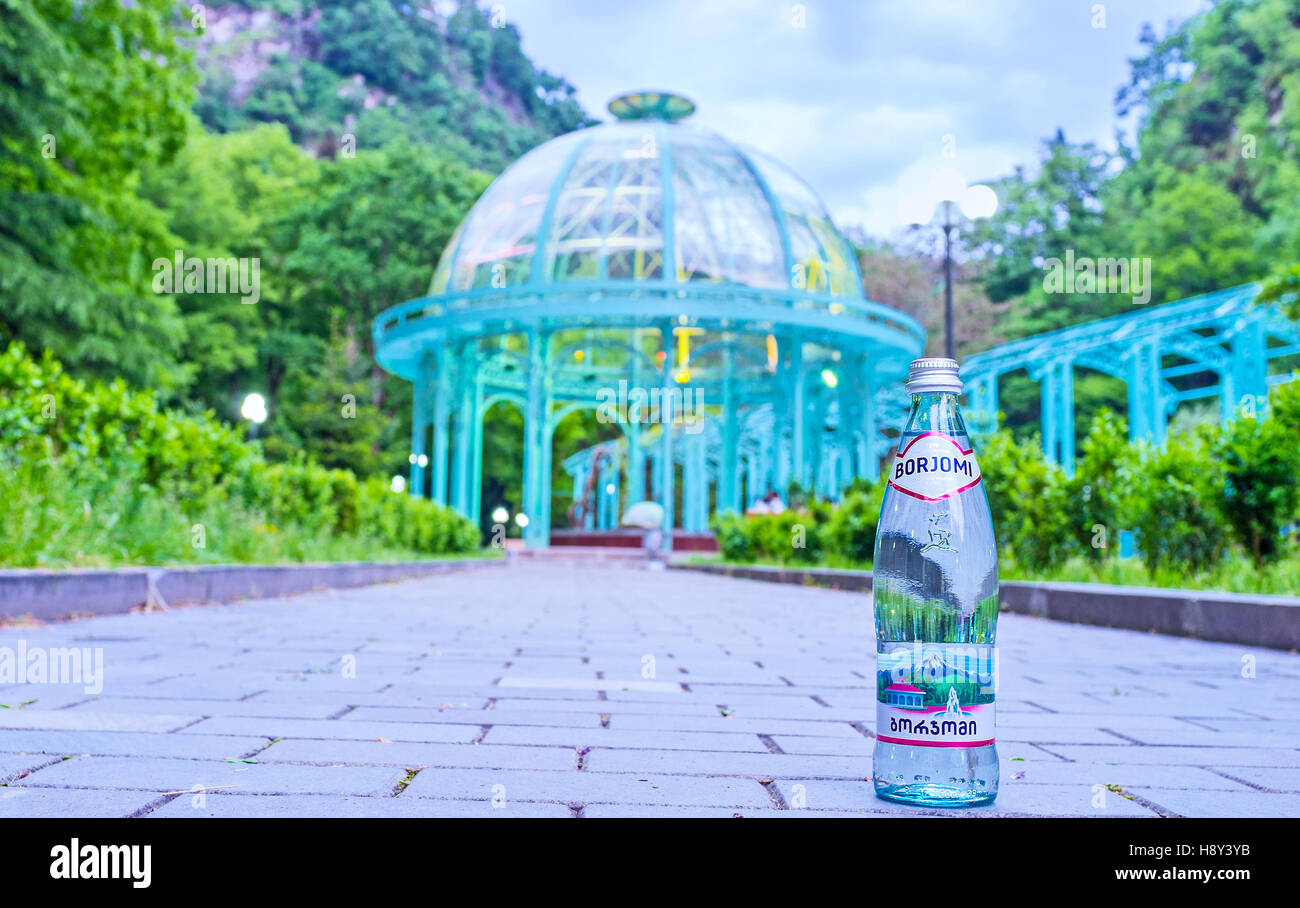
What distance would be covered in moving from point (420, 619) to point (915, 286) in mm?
35249

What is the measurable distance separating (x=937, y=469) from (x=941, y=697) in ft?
1.59

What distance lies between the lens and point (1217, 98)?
1763 inches

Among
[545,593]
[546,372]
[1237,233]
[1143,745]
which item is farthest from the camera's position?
[1237,233]

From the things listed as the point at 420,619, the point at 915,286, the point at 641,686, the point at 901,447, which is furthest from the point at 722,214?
the point at 901,447

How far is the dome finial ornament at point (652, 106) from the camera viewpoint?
3033 cm

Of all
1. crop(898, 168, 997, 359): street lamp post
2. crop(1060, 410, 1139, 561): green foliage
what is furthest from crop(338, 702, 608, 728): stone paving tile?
crop(898, 168, 997, 359): street lamp post

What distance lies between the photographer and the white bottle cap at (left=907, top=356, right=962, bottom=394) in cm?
236

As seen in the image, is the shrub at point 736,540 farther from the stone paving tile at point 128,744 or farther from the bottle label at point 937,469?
the bottle label at point 937,469

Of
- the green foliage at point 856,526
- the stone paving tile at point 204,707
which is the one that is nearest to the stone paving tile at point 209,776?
the stone paving tile at point 204,707

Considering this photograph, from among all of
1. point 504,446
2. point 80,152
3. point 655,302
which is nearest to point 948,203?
point 655,302

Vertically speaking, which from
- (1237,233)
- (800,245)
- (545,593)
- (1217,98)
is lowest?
(545,593)

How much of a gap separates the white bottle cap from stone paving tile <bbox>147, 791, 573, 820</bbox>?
3.84ft
